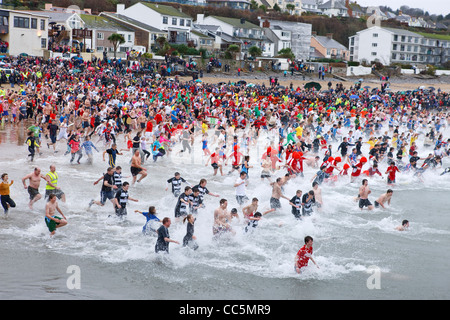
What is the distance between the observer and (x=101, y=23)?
59000 mm

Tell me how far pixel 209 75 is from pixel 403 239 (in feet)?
A: 128

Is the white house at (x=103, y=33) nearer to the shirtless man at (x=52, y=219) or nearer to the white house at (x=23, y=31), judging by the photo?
the white house at (x=23, y=31)

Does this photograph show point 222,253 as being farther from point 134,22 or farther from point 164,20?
point 164,20

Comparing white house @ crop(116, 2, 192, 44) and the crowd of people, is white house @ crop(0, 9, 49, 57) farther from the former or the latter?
white house @ crop(116, 2, 192, 44)

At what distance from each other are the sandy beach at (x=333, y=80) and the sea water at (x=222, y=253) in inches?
1280

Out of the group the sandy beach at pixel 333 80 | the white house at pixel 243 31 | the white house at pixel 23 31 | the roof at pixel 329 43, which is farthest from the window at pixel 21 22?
the roof at pixel 329 43

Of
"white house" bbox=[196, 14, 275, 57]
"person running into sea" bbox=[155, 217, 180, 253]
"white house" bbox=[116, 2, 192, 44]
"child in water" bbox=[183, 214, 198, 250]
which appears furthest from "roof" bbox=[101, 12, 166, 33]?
"person running into sea" bbox=[155, 217, 180, 253]

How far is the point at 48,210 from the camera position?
1153cm

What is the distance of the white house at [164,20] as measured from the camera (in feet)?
211

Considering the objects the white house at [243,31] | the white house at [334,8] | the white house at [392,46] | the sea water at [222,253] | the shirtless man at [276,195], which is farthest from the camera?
the white house at [334,8]

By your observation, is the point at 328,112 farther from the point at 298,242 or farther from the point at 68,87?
the point at 298,242

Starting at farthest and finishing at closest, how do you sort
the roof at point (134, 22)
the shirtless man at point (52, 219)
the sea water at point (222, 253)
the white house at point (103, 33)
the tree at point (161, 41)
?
the roof at point (134, 22) < the tree at point (161, 41) < the white house at point (103, 33) < the shirtless man at point (52, 219) < the sea water at point (222, 253)

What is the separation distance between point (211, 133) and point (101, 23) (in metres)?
36.7
